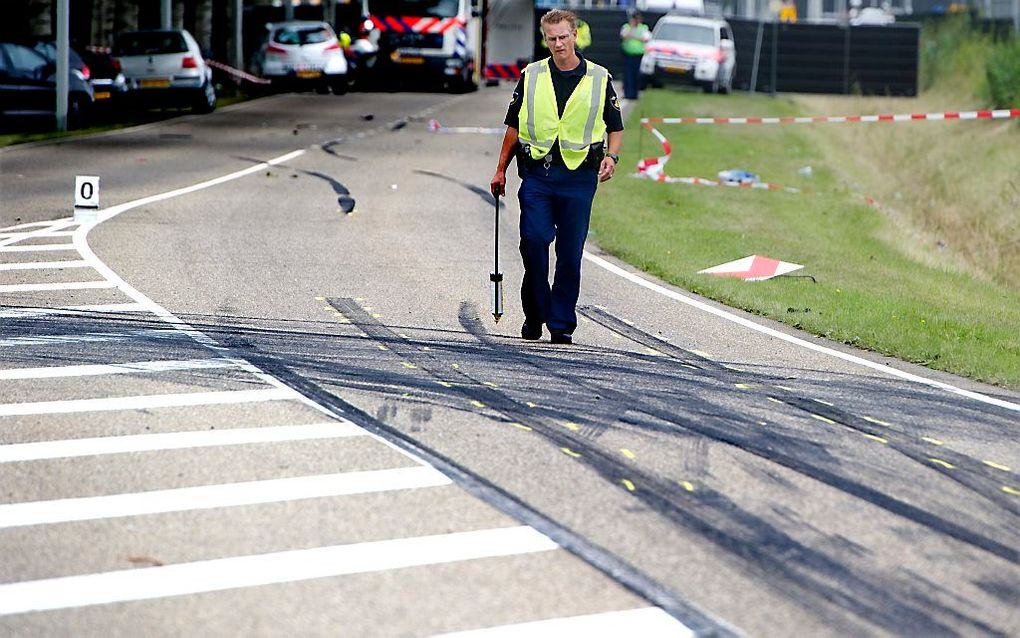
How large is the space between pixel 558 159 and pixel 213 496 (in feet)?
14.1

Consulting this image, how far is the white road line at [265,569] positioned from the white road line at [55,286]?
673cm

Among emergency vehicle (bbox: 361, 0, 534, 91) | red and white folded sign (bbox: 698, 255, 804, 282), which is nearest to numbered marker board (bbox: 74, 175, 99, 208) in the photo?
red and white folded sign (bbox: 698, 255, 804, 282)

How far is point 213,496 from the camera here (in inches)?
265

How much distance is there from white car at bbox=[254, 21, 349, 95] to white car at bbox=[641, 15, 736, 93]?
367 inches

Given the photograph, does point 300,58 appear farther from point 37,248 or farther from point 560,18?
point 560,18

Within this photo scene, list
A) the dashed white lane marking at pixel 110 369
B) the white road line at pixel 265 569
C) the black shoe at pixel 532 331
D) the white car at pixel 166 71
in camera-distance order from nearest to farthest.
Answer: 1. the white road line at pixel 265 569
2. the dashed white lane marking at pixel 110 369
3. the black shoe at pixel 532 331
4. the white car at pixel 166 71

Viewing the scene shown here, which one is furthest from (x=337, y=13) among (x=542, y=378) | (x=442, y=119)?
(x=542, y=378)

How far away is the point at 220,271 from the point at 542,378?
474 centimetres

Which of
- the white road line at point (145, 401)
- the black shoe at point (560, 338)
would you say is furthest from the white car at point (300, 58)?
the white road line at point (145, 401)

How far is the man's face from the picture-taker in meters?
10.1

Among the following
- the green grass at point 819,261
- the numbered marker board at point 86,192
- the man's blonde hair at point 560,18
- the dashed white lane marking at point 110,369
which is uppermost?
the man's blonde hair at point 560,18

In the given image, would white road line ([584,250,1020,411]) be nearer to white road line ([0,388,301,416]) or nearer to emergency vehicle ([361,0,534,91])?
white road line ([0,388,301,416])

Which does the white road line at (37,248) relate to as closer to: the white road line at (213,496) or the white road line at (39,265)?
the white road line at (39,265)

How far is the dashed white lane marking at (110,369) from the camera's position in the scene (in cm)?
909
